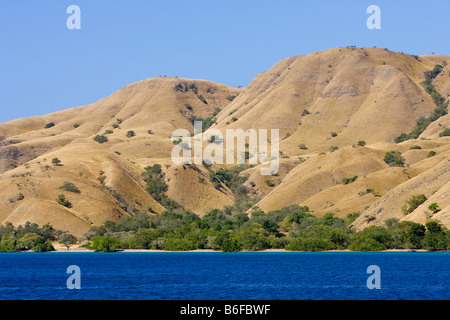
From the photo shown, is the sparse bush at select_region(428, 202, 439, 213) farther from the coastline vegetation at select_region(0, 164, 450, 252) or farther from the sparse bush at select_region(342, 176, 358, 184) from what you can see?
the sparse bush at select_region(342, 176, 358, 184)

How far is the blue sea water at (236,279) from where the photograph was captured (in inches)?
2160

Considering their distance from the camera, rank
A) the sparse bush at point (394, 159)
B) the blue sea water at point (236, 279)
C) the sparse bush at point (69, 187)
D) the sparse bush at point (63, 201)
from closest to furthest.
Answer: the blue sea water at point (236, 279)
the sparse bush at point (63, 201)
the sparse bush at point (69, 187)
the sparse bush at point (394, 159)

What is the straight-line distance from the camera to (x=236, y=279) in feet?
224

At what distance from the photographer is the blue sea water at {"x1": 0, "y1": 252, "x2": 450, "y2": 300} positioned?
54.9 metres

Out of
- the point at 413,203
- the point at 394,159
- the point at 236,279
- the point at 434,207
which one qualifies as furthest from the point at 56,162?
the point at 236,279

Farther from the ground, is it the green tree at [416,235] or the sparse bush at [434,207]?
the sparse bush at [434,207]

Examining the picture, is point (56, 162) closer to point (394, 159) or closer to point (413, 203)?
point (394, 159)

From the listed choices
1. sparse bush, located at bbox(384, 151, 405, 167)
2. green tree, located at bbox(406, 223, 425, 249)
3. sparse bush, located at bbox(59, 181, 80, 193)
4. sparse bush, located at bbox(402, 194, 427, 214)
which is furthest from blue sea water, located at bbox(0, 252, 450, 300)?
sparse bush, located at bbox(384, 151, 405, 167)

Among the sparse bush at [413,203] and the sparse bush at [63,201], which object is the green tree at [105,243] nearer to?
the sparse bush at [63,201]

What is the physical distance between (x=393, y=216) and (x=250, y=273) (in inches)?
1949

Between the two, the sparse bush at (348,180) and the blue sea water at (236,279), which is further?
the sparse bush at (348,180)

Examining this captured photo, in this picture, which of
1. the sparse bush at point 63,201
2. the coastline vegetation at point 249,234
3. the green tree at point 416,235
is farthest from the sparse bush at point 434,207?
the sparse bush at point 63,201
